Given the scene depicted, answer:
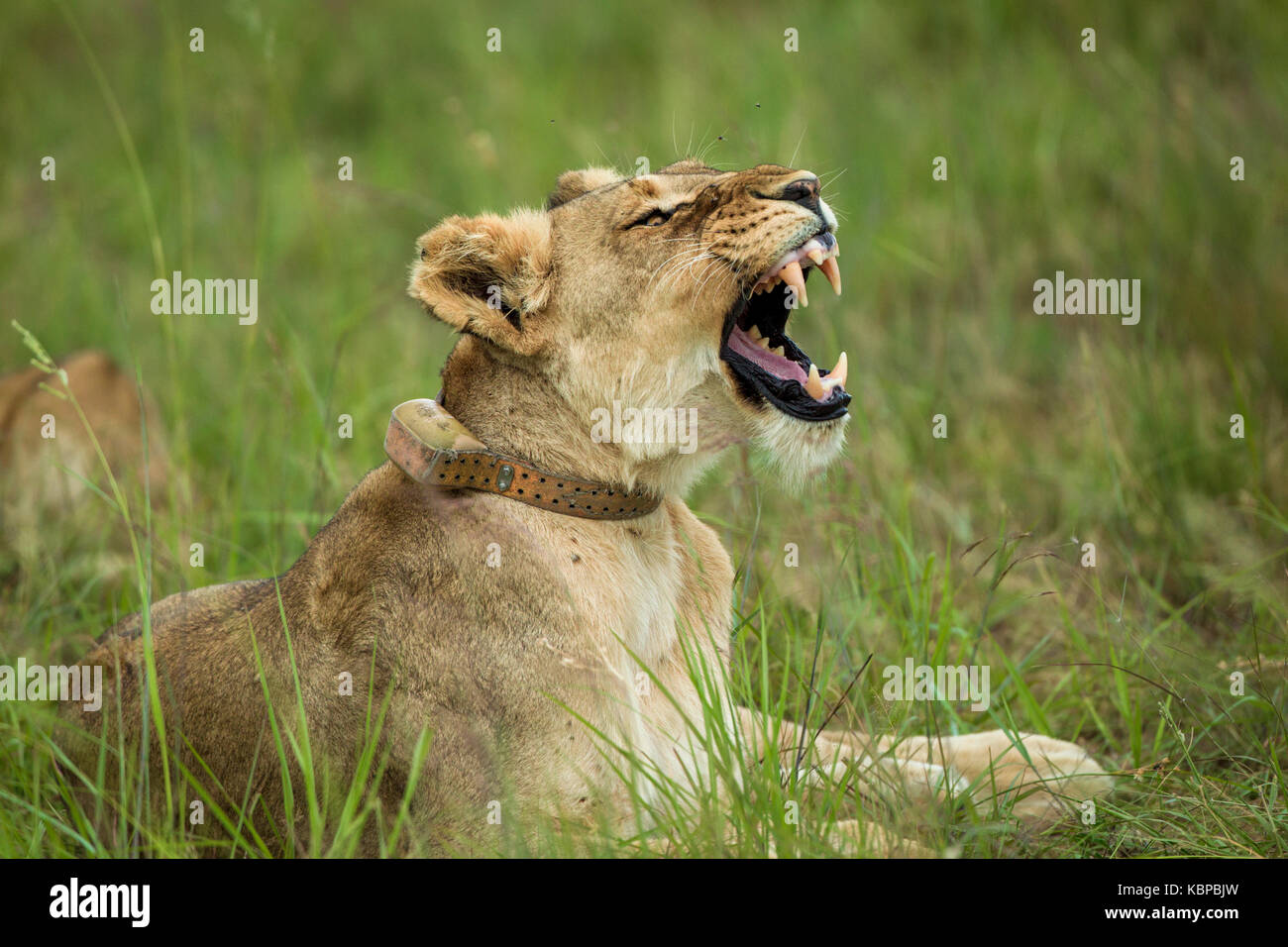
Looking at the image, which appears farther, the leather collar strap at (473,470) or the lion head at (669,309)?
the lion head at (669,309)

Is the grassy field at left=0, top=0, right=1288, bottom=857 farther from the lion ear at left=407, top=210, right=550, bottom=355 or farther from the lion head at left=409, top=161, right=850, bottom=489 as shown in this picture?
the lion ear at left=407, top=210, right=550, bottom=355

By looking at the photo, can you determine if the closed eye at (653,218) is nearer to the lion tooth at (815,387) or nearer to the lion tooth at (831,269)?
the lion tooth at (831,269)

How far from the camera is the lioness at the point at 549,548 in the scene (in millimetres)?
3383

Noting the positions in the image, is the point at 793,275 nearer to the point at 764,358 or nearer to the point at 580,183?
the point at 764,358

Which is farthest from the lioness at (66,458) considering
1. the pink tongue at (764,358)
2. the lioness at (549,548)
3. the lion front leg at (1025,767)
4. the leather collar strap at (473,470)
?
the lion front leg at (1025,767)

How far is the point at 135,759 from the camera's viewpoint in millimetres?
3766

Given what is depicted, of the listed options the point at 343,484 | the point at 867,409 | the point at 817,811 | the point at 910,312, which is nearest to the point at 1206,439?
the point at 867,409

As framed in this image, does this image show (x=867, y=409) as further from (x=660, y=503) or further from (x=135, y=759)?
(x=135, y=759)

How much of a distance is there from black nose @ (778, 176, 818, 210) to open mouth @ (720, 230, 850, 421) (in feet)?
0.30

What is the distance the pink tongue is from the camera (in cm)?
373

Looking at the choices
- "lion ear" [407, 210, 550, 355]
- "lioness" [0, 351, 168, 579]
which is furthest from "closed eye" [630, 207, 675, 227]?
"lioness" [0, 351, 168, 579]

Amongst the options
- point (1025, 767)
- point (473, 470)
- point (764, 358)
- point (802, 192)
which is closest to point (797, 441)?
point (764, 358)

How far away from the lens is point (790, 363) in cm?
377
